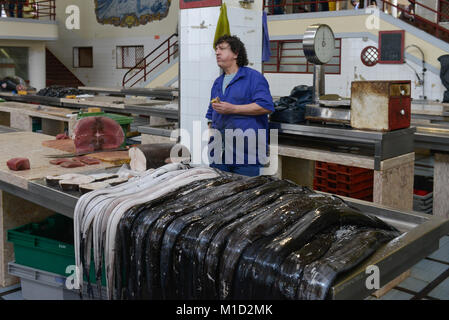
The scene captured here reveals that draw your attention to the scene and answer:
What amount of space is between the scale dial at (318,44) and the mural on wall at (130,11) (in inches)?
504

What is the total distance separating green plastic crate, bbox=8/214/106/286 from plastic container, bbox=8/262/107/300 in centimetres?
3

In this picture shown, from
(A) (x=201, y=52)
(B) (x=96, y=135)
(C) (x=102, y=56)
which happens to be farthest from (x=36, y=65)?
(B) (x=96, y=135)

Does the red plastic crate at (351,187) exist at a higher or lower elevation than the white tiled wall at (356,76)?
lower

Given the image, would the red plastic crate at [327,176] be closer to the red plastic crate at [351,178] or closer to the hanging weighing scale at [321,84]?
the red plastic crate at [351,178]

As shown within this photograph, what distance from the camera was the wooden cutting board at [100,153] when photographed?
338cm

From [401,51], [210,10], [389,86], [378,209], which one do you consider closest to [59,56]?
[401,51]

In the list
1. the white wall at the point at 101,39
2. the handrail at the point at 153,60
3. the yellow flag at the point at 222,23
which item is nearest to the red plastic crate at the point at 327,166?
the yellow flag at the point at 222,23

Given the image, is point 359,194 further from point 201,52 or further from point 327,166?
point 201,52

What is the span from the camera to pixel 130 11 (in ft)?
59.2

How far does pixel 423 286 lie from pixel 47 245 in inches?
106

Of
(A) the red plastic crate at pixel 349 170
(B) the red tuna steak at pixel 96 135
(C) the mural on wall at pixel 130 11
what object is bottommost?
(A) the red plastic crate at pixel 349 170

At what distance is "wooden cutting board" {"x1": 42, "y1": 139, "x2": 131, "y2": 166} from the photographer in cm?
338
